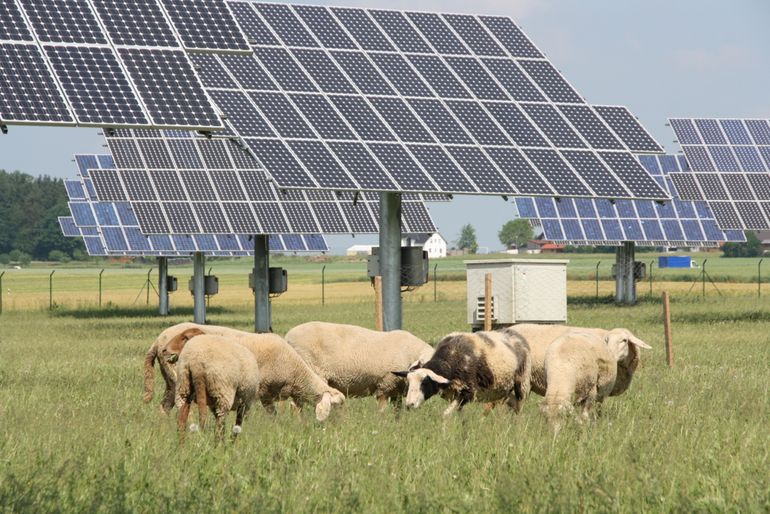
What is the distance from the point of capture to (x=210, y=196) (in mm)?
37219

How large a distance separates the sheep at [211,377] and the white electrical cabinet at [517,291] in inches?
416

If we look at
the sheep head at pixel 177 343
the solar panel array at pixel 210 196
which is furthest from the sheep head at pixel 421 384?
the solar panel array at pixel 210 196

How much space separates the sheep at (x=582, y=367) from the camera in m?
14.3

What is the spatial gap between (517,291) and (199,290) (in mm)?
17976

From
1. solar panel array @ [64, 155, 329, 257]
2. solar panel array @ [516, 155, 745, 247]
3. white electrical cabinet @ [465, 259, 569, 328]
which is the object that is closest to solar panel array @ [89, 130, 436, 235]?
solar panel array @ [64, 155, 329, 257]

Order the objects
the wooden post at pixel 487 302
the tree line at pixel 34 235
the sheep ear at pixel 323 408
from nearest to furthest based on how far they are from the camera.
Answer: the sheep ear at pixel 323 408, the wooden post at pixel 487 302, the tree line at pixel 34 235

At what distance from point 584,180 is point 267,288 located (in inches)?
452

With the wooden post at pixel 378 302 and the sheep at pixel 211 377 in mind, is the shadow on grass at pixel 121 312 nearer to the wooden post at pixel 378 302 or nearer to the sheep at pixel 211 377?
the wooden post at pixel 378 302

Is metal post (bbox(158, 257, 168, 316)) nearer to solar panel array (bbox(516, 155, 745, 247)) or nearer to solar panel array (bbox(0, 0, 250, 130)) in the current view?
solar panel array (bbox(516, 155, 745, 247))

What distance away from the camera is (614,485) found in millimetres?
10781

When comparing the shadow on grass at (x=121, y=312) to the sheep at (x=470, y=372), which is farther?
the shadow on grass at (x=121, y=312)

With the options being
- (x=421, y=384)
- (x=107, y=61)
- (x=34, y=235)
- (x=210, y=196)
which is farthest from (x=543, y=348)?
(x=34, y=235)

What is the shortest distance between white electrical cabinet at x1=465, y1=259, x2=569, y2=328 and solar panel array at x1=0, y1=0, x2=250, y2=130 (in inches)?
240

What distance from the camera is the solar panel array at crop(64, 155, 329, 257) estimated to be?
4381 cm
